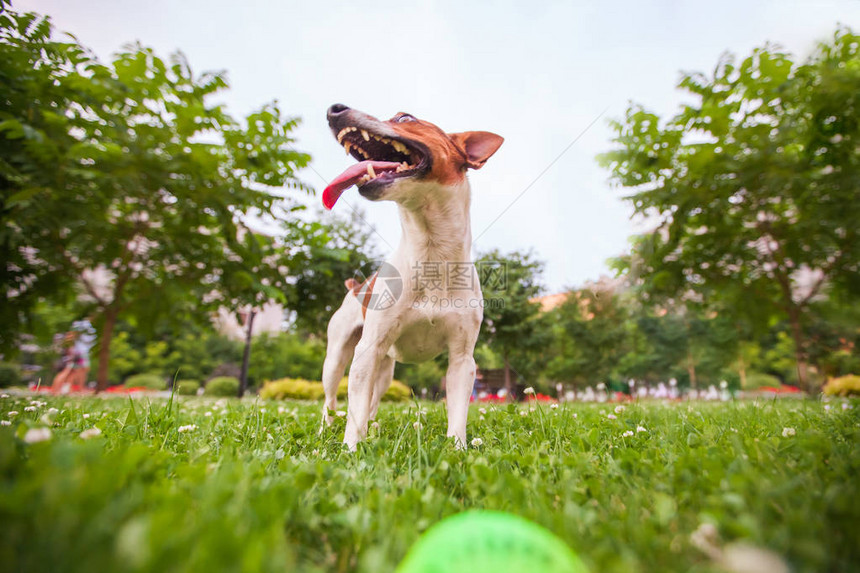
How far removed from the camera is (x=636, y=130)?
7.66 m

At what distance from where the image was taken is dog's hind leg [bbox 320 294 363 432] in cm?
362

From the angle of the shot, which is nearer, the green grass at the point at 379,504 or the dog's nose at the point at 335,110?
the green grass at the point at 379,504

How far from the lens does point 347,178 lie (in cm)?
273

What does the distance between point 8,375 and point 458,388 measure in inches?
1029

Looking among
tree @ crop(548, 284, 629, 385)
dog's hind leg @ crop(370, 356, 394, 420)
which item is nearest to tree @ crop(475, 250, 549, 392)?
tree @ crop(548, 284, 629, 385)

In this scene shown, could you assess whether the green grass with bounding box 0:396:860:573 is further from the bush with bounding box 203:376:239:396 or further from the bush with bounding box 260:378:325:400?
the bush with bounding box 203:376:239:396

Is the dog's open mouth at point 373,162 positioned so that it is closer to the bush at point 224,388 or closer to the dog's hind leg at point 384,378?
the dog's hind leg at point 384,378

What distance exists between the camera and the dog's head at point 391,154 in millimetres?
2717

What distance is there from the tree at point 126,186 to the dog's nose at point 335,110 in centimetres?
317

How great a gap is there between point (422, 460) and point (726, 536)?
1.49 metres

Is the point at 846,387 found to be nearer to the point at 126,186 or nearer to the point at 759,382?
the point at 759,382

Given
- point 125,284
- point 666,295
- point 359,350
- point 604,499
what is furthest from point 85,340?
point 666,295

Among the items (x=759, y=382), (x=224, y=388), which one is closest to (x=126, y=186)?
(x=224, y=388)

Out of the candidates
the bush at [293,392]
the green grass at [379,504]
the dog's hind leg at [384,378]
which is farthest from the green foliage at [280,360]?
the green grass at [379,504]
